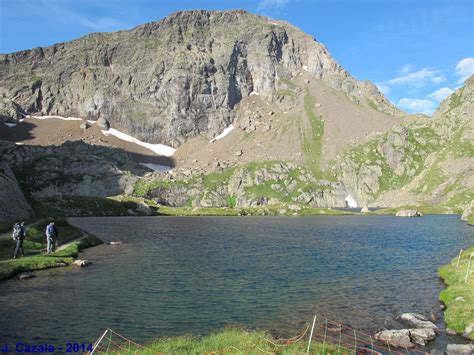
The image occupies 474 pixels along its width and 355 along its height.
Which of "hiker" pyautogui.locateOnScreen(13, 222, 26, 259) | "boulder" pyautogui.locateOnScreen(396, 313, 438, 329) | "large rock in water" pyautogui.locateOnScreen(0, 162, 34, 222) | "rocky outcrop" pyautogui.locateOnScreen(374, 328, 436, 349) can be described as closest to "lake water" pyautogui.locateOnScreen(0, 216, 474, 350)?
"boulder" pyautogui.locateOnScreen(396, 313, 438, 329)

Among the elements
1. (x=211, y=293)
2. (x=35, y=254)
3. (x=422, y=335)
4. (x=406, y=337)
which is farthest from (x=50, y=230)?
(x=422, y=335)

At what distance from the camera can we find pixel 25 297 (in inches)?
1554

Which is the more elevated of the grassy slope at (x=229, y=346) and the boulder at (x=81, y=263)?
the grassy slope at (x=229, y=346)

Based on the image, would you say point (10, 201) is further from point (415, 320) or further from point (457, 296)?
point (457, 296)

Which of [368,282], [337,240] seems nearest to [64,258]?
[368,282]

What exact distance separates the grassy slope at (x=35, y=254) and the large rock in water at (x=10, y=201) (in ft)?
21.7

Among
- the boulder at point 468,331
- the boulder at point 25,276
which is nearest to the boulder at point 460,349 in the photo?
the boulder at point 468,331

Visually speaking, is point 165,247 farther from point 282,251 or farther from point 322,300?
point 322,300

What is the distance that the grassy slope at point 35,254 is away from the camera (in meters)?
51.0

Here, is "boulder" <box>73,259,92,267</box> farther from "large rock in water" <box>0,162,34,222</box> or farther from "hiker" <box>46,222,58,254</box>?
"large rock in water" <box>0,162,34,222</box>

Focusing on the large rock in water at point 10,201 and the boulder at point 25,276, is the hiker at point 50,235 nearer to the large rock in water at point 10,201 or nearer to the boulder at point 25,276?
the boulder at point 25,276

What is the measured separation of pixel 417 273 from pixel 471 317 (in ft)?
78.6

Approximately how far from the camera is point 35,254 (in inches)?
2392

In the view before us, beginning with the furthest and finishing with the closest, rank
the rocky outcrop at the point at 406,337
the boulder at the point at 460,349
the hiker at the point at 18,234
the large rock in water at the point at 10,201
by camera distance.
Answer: the large rock in water at the point at 10,201 → the hiker at the point at 18,234 → the rocky outcrop at the point at 406,337 → the boulder at the point at 460,349
